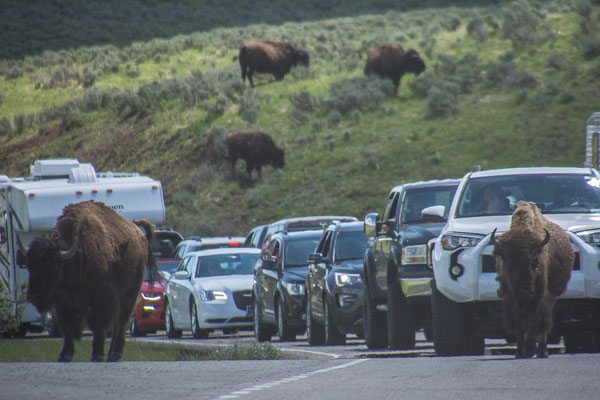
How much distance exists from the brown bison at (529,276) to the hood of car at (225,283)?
37.6ft

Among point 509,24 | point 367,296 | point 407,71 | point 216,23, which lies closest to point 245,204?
point 407,71

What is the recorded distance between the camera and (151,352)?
18.4 meters

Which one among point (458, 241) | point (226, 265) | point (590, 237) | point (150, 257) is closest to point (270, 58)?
point (226, 265)

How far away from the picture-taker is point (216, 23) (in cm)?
9175

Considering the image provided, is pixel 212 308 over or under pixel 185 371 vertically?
under

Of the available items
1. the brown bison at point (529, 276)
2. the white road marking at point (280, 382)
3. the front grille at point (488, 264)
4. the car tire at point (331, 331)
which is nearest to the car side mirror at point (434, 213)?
the front grille at point (488, 264)

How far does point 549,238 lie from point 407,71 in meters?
48.8

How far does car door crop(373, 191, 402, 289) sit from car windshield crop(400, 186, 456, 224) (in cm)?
15

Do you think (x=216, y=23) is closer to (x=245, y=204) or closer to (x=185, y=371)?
(x=245, y=204)

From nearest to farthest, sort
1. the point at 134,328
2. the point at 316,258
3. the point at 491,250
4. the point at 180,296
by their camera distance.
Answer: the point at 491,250
the point at 316,258
the point at 180,296
the point at 134,328

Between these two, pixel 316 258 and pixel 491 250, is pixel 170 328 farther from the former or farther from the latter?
pixel 491 250

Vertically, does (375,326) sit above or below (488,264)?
below

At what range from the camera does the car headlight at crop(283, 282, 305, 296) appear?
20.4m

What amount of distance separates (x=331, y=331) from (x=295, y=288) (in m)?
2.22
